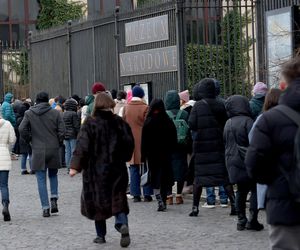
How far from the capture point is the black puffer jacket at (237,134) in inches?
414

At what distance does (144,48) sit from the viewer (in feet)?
59.9

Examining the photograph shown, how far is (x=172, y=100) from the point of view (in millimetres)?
13406

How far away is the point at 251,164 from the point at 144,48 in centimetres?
1239

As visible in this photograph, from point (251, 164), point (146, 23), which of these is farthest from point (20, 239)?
→ point (146, 23)

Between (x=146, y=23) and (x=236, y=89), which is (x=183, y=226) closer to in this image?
(x=236, y=89)

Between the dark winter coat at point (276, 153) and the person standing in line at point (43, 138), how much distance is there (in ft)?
22.0

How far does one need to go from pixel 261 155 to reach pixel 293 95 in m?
0.44

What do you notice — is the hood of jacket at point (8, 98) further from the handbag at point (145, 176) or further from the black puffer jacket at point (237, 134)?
the black puffer jacket at point (237, 134)

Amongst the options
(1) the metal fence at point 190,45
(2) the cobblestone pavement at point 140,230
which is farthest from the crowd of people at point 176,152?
(1) the metal fence at point 190,45

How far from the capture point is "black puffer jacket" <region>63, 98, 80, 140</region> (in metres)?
19.1

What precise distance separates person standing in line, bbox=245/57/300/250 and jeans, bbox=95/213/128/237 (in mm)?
3968

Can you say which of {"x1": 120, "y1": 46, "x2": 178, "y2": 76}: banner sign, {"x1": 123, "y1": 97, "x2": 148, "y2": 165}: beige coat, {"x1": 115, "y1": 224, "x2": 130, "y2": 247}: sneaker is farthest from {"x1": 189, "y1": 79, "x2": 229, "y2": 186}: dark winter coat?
{"x1": 120, "y1": 46, "x2": 178, "y2": 76}: banner sign

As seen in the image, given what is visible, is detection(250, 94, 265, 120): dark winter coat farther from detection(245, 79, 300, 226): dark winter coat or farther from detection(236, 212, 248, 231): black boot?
detection(245, 79, 300, 226): dark winter coat

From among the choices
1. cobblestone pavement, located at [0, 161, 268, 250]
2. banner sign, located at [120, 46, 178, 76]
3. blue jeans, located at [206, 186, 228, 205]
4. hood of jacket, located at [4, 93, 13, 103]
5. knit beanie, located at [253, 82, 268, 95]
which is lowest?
cobblestone pavement, located at [0, 161, 268, 250]
